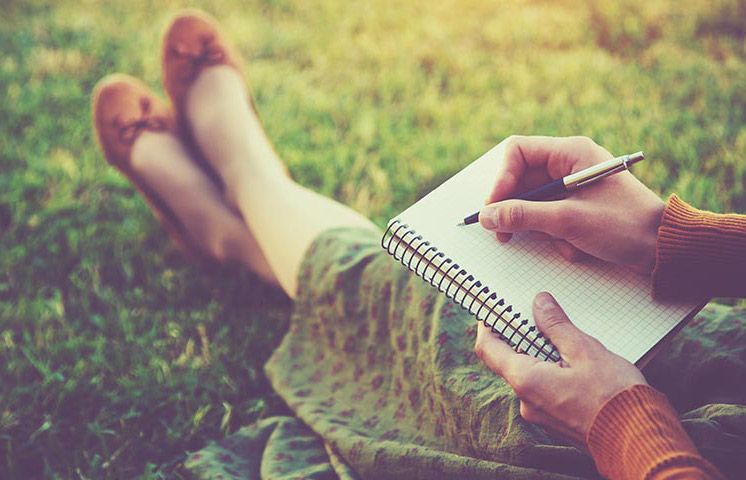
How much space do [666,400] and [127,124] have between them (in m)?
1.57

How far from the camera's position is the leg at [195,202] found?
167 centimetres

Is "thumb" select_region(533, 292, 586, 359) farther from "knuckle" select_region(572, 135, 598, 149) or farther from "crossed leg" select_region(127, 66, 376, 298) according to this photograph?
"crossed leg" select_region(127, 66, 376, 298)

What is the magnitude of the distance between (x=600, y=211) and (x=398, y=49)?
1.72 m

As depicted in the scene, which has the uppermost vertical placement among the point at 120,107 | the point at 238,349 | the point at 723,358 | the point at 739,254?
the point at 120,107

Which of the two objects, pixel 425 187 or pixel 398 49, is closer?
pixel 425 187

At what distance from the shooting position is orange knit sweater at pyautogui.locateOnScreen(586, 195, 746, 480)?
29.1 inches

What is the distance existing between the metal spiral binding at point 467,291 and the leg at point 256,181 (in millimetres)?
421

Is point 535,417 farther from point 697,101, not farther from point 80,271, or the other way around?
point 697,101

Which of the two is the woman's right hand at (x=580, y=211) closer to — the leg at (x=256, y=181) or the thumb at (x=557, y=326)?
the thumb at (x=557, y=326)

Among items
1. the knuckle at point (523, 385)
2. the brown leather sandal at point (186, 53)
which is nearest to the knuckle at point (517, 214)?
the knuckle at point (523, 385)

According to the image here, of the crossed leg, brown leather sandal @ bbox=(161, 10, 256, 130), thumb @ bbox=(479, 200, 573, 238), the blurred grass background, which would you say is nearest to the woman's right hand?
thumb @ bbox=(479, 200, 573, 238)

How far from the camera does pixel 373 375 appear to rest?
1232 millimetres

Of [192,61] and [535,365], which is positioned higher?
[192,61]

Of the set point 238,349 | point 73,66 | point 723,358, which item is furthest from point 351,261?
point 73,66
